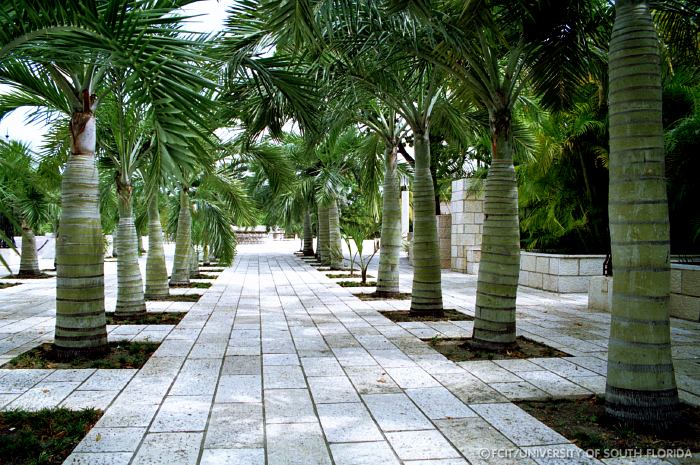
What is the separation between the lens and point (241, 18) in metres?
6.16

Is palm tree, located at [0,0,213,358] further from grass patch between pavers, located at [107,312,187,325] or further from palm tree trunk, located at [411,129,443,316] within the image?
palm tree trunk, located at [411,129,443,316]

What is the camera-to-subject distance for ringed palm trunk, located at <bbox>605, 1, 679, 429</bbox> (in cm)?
365

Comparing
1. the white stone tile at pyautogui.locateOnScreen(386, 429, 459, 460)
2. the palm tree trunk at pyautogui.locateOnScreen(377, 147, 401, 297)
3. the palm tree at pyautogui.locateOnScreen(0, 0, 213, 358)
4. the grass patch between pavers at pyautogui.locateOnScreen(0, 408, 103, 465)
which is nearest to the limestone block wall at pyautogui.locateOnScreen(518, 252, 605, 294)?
the palm tree trunk at pyautogui.locateOnScreen(377, 147, 401, 297)

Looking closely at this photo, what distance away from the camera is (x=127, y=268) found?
8602 mm

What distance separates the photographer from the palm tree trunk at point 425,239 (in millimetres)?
8516

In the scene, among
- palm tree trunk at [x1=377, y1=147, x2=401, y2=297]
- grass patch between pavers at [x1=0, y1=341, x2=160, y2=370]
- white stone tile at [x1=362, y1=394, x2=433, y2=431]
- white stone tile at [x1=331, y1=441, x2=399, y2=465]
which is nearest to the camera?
white stone tile at [x1=331, y1=441, x2=399, y2=465]

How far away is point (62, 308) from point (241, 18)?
3640mm

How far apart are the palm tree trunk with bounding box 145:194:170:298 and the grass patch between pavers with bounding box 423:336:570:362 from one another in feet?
19.7

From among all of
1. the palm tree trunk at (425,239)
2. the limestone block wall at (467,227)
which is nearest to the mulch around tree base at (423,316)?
the palm tree trunk at (425,239)

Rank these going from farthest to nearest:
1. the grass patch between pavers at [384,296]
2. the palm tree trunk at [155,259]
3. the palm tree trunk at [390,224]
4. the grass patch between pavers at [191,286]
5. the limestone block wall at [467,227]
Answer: the limestone block wall at [467,227]
the grass patch between pavers at [191,286]
the grass patch between pavers at [384,296]
the palm tree trunk at [390,224]
the palm tree trunk at [155,259]

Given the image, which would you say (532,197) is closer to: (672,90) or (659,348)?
(672,90)

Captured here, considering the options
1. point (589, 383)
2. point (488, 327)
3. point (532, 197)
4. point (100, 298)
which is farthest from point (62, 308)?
point (532, 197)

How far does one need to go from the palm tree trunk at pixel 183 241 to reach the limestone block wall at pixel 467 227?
28.9 feet

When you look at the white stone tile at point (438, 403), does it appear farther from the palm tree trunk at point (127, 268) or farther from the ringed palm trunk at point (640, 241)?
the palm tree trunk at point (127, 268)
